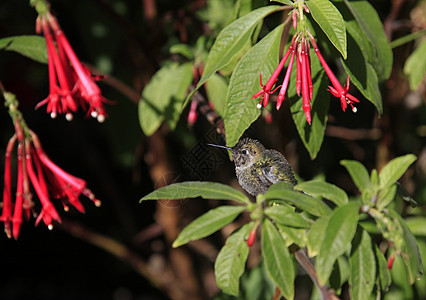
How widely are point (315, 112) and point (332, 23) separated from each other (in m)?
0.21

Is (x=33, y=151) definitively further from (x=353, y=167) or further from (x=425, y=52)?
(x=425, y=52)

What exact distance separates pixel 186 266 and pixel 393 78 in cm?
97

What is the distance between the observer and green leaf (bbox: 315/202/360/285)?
0.69 metres

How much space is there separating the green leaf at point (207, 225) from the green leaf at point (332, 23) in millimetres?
263

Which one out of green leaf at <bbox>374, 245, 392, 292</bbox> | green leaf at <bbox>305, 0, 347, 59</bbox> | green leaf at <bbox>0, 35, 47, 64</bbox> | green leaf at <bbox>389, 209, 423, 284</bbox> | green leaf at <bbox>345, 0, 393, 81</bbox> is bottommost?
green leaf at <bbox>374, 245, 392, 292</bbox>

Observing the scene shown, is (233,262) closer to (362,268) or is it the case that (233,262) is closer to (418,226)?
(362,268)

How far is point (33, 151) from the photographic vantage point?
36.7 inches

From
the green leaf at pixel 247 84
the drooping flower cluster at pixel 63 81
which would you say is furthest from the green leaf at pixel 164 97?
the green leaf at pixel 247 84

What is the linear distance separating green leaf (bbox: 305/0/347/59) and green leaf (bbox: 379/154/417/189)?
32cm

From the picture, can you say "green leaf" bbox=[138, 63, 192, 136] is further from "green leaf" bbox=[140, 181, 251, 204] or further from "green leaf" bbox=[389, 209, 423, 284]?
"green leaf" bbox=[389, 209, 423, 284]

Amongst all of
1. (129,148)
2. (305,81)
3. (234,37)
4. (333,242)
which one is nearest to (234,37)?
(234,37)

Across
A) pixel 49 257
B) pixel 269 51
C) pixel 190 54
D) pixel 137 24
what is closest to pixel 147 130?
pixel 190 54

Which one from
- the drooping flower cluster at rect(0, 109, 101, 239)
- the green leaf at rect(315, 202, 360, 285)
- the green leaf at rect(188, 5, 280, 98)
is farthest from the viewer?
the drooping flower cluster at rect(0, 109, 101, 239)

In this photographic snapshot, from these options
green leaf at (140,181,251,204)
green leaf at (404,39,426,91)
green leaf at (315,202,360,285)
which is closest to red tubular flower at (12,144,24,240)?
green leaf at (140,181,251,204)
